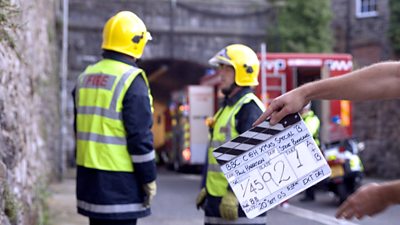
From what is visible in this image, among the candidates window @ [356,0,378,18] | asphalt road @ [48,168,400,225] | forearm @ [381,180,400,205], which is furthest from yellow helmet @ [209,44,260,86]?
window @ [356,0,378,18]

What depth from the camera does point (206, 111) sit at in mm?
17188

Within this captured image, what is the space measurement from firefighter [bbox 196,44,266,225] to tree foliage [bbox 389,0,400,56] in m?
13.6

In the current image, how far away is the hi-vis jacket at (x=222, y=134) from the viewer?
4.72 m

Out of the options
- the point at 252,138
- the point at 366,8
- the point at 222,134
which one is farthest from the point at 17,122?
the point at 366,8

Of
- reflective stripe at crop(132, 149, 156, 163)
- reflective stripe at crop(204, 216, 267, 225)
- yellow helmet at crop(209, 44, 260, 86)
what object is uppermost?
yellow helmet at crop(209, 44, 260, 86)

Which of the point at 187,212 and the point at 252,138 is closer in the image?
the point at 252,138

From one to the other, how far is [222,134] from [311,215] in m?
5.61

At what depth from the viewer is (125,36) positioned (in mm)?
4742

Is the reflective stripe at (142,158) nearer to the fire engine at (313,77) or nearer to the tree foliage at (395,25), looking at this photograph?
the fire engine at (313,77)

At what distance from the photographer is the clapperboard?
3.10 metres

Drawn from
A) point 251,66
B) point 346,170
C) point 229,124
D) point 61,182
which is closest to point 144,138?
point 229,124

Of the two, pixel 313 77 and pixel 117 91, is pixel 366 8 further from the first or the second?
pixel 117 91

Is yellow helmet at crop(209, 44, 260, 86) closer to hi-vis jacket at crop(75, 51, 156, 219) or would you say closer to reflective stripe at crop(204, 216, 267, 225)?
hi-vis jacket at crop(75, 51, 156, 219)

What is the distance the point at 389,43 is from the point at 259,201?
1644 cm
